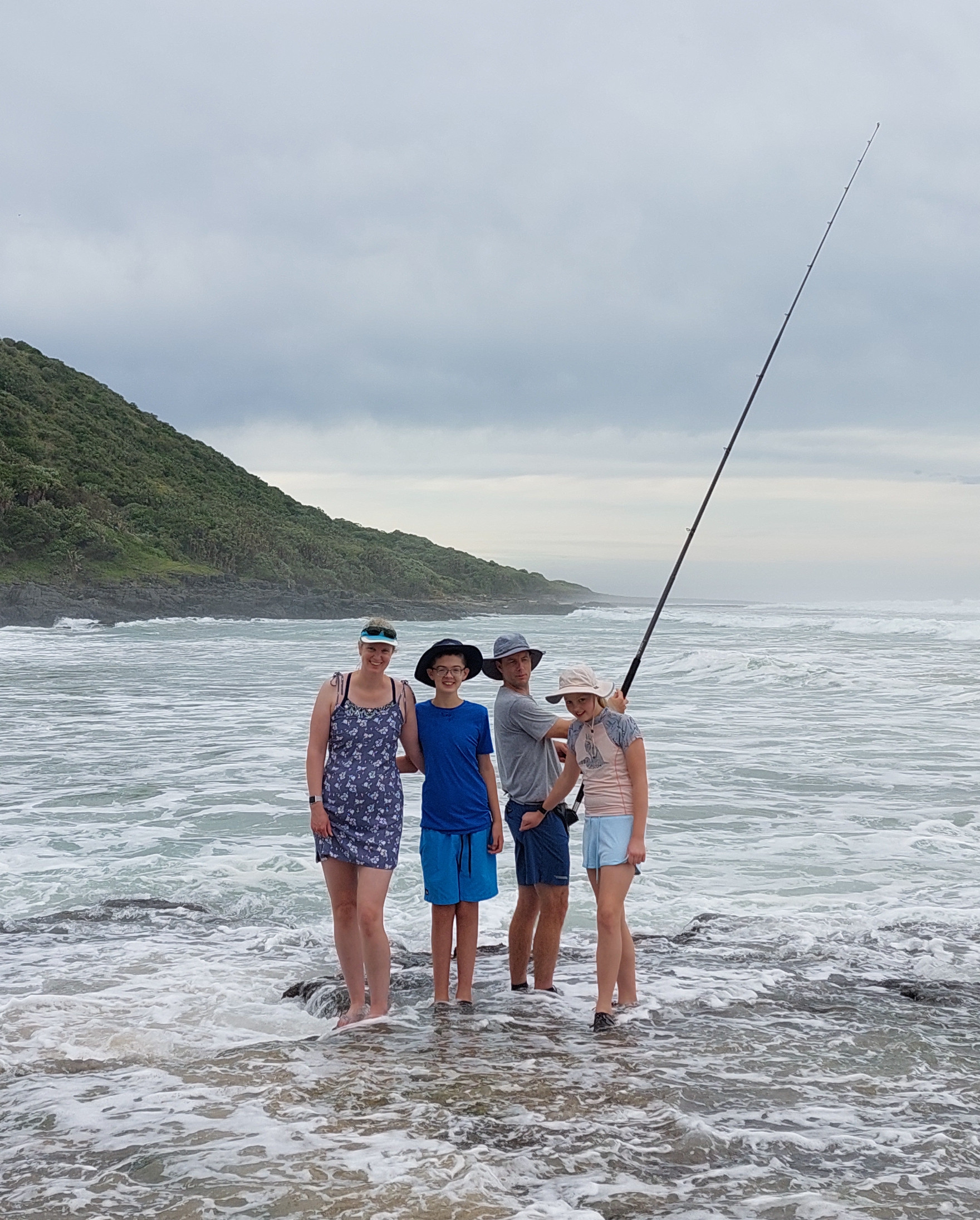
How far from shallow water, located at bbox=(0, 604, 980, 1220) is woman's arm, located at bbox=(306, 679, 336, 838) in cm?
87

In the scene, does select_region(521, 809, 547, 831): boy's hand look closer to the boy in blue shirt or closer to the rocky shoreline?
the boy in blue shirt

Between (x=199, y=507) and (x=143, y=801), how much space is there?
7002cm

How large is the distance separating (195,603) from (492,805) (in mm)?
52592

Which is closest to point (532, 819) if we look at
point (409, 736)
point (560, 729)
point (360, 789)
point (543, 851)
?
point (543, 851)

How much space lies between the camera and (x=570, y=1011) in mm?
4816

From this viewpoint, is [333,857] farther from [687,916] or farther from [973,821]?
[973,821]

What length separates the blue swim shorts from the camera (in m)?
4.61

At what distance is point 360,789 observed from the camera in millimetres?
4496

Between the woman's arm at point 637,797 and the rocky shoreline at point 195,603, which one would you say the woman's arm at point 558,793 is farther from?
the rocky shoreline at point 195,603

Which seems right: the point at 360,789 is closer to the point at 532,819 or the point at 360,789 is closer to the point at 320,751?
the point at 320,751

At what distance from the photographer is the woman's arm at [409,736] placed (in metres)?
4.63

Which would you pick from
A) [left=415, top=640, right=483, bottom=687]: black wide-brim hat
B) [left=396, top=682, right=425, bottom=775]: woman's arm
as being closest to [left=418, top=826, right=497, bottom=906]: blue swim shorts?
[left=396, top=682, right=425, bottom=775]: woman's arm

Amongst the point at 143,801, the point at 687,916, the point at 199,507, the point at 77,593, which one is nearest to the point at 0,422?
the point at 199,507

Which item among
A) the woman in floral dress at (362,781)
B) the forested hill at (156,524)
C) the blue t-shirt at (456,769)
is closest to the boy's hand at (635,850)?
the blue t-shirt at (456,769)
